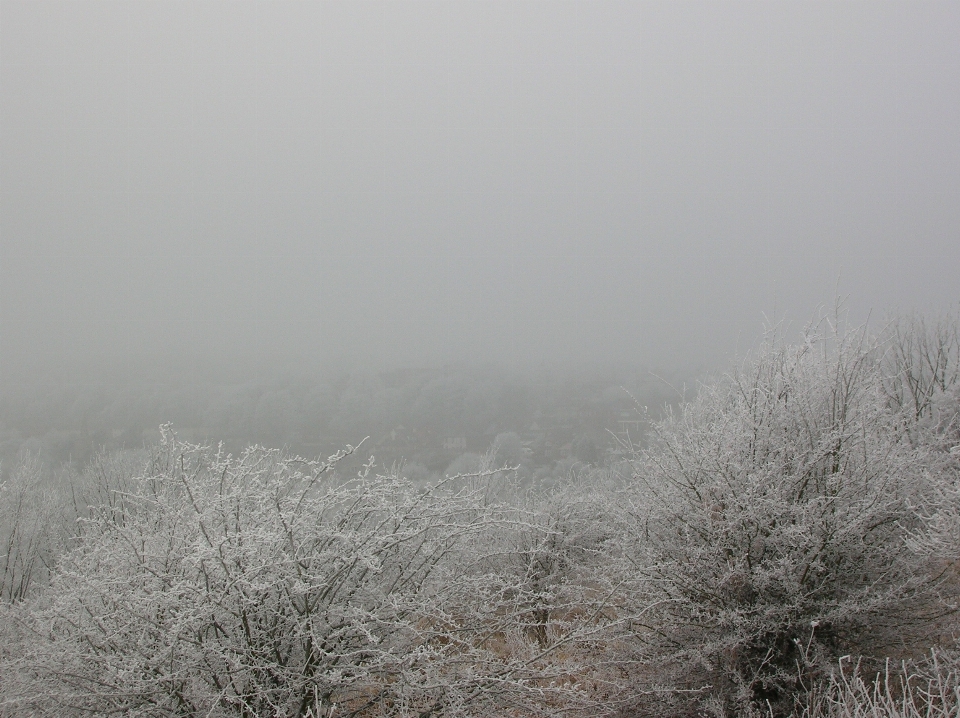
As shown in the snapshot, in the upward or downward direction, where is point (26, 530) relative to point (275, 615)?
downward

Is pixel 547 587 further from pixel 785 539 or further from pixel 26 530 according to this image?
pixel 26 530

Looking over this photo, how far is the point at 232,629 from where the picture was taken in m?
6.07

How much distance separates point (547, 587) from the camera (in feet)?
27.6

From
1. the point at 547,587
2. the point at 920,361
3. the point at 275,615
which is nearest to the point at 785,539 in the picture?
the point at 547,587

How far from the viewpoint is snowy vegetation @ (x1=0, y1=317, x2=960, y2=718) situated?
5.76 meters

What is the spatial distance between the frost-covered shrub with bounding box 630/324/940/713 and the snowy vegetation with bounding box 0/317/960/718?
0.04m

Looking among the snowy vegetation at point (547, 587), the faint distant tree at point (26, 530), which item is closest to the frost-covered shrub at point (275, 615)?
the snowy vegetation at point (547, 587)

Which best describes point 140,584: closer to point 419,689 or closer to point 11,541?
point 419,689

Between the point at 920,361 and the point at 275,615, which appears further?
the point at 920,361

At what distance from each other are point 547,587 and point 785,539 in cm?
303

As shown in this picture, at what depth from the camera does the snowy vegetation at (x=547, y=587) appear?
576 centimetres

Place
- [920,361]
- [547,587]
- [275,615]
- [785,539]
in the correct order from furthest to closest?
[920,361] < [547,587] < [785,539] < [275,615]

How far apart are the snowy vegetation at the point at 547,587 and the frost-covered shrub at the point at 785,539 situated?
0.14ft

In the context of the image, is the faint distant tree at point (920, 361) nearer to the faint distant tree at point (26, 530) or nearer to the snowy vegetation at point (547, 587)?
the snowy vegetation at point (547, 587)
